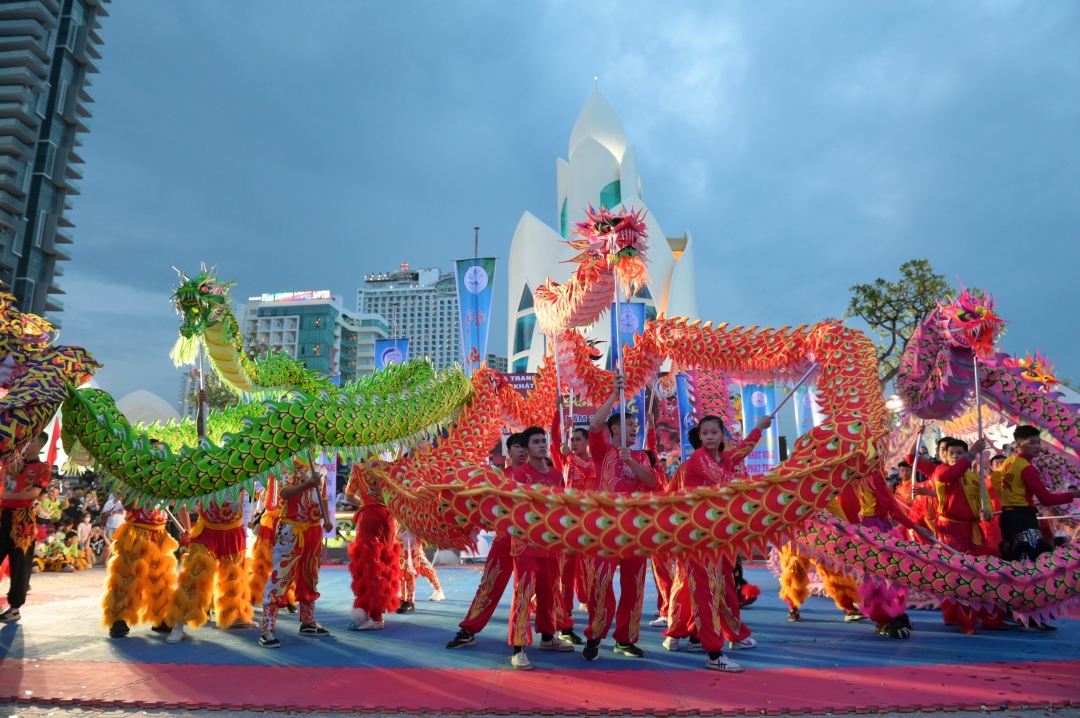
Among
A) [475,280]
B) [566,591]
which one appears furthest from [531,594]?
[475,280]

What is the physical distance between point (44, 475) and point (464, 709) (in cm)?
448

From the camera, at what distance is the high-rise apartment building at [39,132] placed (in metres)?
28.0

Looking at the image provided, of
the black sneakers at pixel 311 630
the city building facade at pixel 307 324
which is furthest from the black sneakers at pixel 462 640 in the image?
the city building facade at pixel 307 324

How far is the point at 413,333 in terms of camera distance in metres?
77.6

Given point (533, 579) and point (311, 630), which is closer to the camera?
point (533, 579)

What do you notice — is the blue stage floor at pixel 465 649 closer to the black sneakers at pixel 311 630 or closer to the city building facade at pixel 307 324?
the black sneakers at pixel 311 630

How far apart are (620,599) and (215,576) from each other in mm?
3079

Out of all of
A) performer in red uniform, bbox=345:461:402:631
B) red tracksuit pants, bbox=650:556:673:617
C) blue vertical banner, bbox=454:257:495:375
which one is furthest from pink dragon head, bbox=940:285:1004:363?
blue vertical banner, bbox=454:257:495:375

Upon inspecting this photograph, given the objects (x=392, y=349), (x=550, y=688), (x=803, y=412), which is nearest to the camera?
(x=550, y=688)

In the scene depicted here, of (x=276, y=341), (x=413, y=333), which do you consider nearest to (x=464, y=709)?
(x=276, y=341)

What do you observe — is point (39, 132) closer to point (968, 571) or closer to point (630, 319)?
point (630, 319)

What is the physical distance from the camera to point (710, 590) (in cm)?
407

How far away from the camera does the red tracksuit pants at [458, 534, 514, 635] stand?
4.51m

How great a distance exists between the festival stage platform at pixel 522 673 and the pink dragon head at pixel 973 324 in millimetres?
2106
